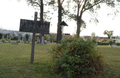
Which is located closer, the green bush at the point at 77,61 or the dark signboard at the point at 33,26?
the green bush at the point at 77,61

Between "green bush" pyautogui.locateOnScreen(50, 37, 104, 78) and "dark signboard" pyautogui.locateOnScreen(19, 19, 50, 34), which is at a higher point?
"dark signboard" pyautogui.locateOnScreen(19, 19, 50, 34)

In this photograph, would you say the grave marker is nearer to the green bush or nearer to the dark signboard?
the dark signboard

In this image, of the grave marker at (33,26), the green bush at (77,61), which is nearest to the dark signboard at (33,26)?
the grave marker at (33,26)

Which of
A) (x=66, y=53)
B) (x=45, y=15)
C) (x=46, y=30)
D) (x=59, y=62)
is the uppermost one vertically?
(x=45, y=15)

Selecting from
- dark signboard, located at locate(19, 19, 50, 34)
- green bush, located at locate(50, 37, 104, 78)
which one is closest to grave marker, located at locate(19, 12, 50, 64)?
dark signboard, located at locate(19, 19, 50, 34)

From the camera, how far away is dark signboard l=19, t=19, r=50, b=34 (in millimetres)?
5555

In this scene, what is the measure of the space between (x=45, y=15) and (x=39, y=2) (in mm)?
3065

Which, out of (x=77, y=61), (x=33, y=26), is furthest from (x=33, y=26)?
(x=77, y=61)

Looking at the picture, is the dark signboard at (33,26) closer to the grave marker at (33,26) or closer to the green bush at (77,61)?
the grave marker at (33,26)

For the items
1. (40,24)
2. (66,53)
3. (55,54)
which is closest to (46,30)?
(40,24)

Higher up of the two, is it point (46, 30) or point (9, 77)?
point (46, 30)

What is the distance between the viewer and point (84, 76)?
4418 mm

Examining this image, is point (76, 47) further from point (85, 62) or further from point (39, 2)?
point (39, 2)

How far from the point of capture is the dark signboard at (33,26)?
18.2 ft
